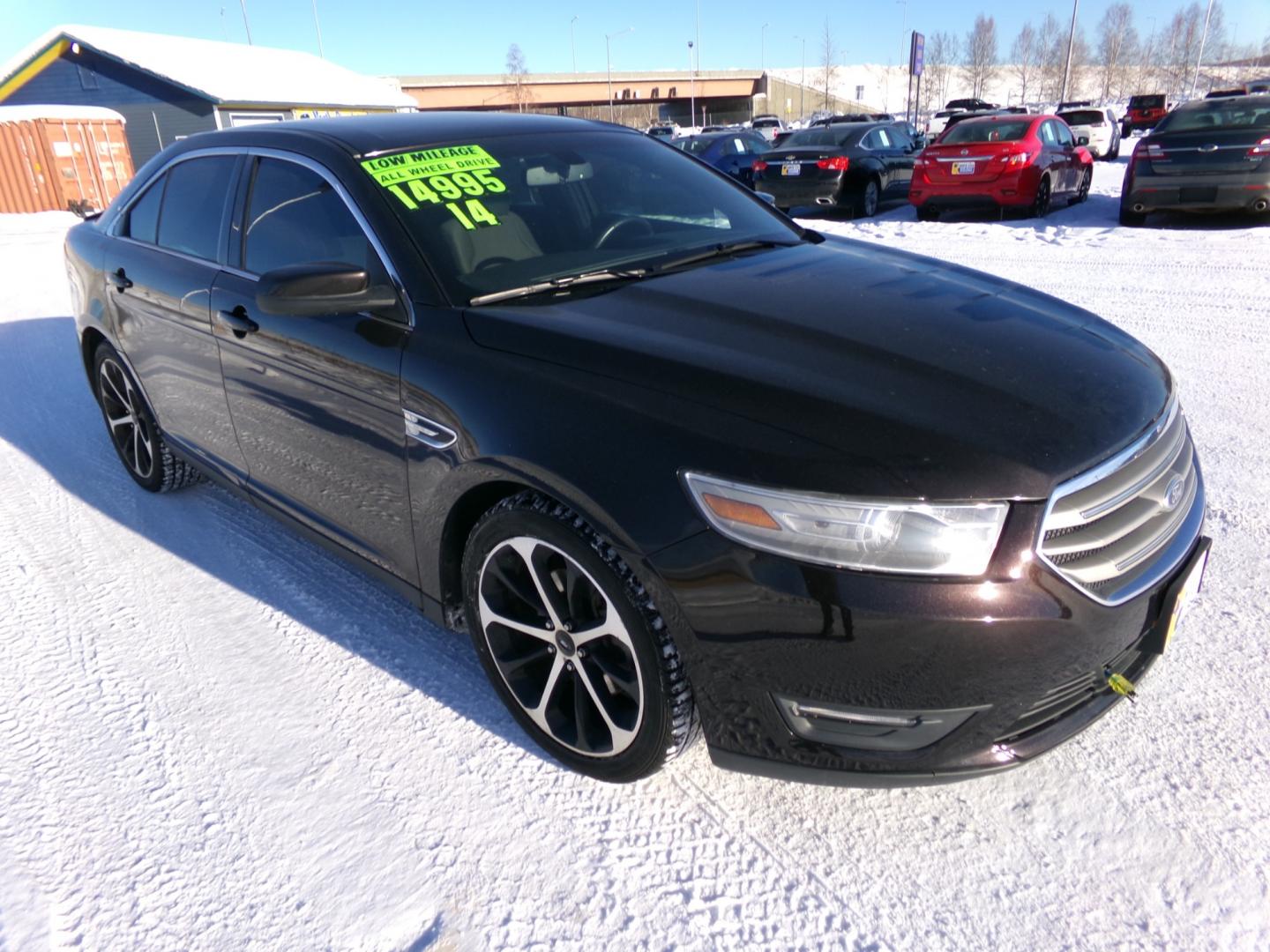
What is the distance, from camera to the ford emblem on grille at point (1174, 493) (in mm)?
2170

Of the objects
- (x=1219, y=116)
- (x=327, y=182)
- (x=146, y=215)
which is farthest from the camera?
(x=1219, y=116)

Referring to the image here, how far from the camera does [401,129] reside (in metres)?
3.16

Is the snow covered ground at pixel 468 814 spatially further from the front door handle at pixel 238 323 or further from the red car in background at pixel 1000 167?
the red car in background at pixel 1000 167

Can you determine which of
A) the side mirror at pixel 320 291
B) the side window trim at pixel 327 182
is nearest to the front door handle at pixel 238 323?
the side window trim at pixel 327 182

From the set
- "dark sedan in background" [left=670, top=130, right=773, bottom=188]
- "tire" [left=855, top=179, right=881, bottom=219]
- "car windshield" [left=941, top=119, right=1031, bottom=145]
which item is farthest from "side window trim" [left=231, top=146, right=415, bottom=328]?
"dark sedan in background" [left=670, top=130, right=773, bottom=188]

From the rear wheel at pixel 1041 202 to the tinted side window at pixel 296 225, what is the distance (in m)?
10.8

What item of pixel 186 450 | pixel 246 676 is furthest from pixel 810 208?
pixel 246 676

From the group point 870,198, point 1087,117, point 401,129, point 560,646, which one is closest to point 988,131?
point 870,198

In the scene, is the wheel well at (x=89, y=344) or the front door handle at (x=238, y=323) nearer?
the front door handle at (x=238, y=323)

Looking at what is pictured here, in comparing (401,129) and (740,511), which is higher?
(401,129)

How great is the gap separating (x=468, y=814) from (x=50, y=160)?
24159 millimetres

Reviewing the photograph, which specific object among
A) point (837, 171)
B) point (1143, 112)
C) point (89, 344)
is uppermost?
point (89, 344)

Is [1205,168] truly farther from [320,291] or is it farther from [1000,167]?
[320,291]

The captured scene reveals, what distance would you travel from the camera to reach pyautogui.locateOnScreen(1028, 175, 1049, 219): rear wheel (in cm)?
1153
